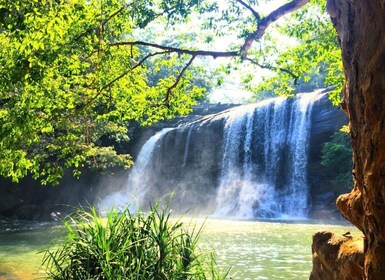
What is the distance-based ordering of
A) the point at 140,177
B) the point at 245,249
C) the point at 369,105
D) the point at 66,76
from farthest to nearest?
the point at 140,177
the point at 245,249
the point at 66,76
the point at 369,105

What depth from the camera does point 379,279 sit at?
2594 mm

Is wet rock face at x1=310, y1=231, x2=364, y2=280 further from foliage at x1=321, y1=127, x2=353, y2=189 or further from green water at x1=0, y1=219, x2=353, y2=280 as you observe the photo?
foliage at x1=321, y1=127, x2=353, y2=189

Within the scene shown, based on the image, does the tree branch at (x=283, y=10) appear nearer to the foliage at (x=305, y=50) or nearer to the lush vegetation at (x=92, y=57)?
the lush vegetation at (x=92, y=57)

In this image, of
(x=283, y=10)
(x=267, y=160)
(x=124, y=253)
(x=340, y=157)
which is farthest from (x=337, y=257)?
(x=267, y=160)

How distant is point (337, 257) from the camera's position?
4.62m

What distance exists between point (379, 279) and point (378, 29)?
144 centimetres

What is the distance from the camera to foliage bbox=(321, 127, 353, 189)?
20156 mm

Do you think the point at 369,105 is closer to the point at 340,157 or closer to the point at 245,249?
the point at 245,249

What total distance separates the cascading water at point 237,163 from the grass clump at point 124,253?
16380 millimetres

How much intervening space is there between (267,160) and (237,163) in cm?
173

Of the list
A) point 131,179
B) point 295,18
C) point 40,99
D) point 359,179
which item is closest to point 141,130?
point 131,179

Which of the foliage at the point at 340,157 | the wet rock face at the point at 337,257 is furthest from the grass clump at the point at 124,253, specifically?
the foliage at the point at 340,157

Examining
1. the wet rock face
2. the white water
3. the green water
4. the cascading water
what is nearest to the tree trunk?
the wet rock face

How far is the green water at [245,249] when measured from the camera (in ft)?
29.4
